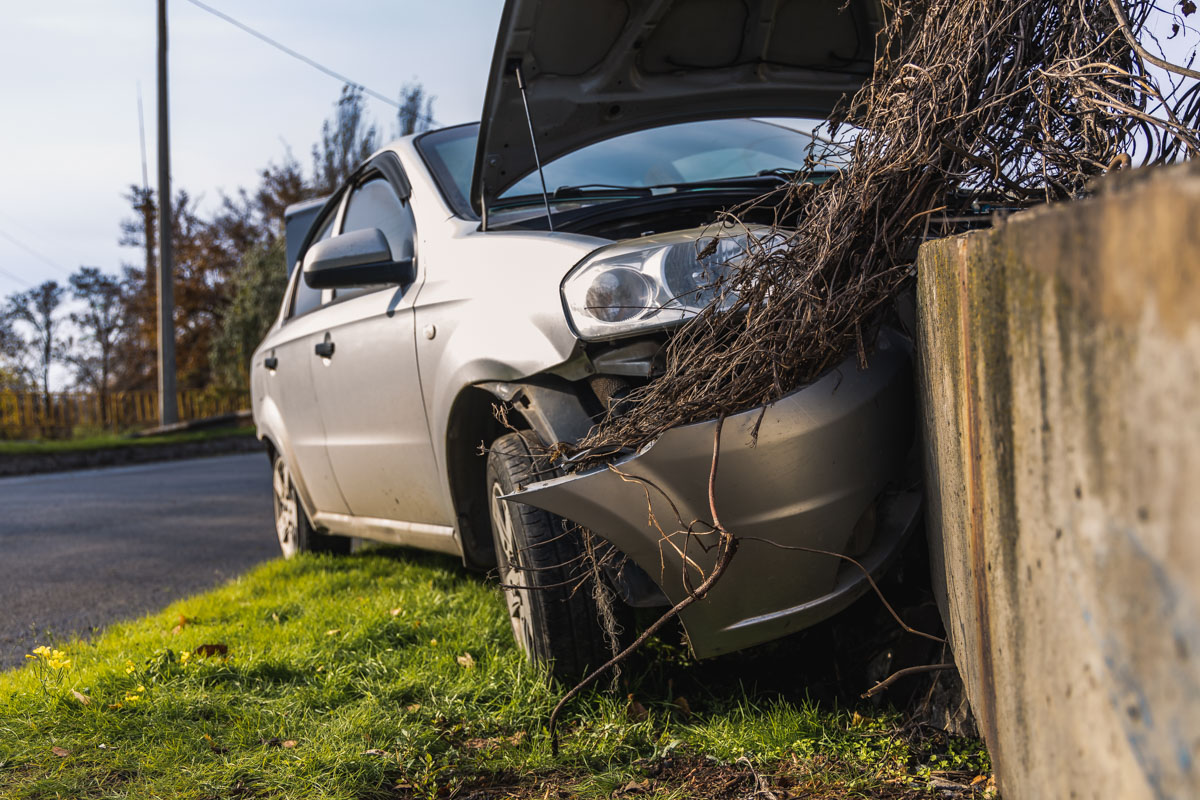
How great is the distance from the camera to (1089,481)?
99 cm

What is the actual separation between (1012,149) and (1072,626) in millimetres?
1173

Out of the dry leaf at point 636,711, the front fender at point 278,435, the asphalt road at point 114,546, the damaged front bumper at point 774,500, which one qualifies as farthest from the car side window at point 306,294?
the damaged front bumper at point 774,500

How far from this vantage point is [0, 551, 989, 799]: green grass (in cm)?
222

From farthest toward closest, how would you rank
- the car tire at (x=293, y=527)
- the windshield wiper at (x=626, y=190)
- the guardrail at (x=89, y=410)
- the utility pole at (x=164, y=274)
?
1. the guardrail at (x=89, y=410)
2. the utility pole at (x=164, y=274)
3. the car tire at (x=293, y=527)
4. the windshield wiper at (x=626, y=190)

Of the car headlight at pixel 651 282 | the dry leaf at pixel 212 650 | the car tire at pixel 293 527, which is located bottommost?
the dry leaf at pixel 212 650

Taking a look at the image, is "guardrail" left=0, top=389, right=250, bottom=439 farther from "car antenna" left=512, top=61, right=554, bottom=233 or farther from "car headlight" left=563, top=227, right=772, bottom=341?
"car headlight" left=563, top=227, right=772, bottom=341

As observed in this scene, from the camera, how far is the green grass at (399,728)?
7.29 feet

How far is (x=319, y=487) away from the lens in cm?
448

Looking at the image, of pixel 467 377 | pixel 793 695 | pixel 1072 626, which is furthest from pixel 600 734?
pixel 1072 626

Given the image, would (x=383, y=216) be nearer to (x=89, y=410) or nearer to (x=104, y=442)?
(x=104, y=442)

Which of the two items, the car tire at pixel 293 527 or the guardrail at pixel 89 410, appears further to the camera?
the guardrail at pixel 89 410

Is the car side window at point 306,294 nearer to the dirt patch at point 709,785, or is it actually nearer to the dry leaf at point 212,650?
the dry leaf at point 212,650

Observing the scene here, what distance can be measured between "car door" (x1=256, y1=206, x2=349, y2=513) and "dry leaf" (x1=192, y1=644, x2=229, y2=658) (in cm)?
101

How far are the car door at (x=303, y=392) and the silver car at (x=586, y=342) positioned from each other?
3 centimetres
